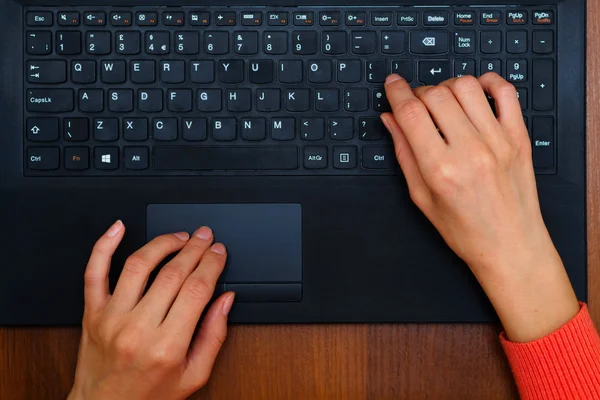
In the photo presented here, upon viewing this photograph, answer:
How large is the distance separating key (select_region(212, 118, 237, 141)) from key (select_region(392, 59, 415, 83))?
0.20 meters

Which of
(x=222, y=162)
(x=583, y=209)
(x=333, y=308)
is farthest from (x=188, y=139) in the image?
(x=583, y=209)

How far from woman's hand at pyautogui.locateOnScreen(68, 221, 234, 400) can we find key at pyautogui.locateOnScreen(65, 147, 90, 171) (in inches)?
3.2

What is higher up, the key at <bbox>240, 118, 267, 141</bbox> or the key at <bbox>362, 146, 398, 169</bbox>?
the key at <bbox>240, 118, 267, 141</bbox>

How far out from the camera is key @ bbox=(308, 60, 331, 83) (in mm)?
674

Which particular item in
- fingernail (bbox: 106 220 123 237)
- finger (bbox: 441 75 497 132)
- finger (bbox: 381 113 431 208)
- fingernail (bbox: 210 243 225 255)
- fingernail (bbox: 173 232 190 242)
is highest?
finger (bbox: 441 75 497 132)

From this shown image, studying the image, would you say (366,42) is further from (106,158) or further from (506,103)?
(106,158)

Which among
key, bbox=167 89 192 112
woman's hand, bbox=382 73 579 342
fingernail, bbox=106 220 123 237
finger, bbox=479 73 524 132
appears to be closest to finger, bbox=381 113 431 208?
woman's hand, bbox=382 73 579 342

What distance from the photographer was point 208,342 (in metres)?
0.66

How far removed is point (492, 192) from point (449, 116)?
0.31 feet

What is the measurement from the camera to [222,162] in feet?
2.21

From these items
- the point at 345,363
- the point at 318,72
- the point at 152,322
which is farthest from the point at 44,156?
the point at 345,363

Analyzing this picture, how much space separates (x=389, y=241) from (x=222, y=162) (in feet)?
0.72

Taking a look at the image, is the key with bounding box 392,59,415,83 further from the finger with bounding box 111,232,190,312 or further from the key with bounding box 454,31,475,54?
the finger with bounding box 111,232,190,312

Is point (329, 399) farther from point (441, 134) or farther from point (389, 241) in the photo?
point (441, 134)
